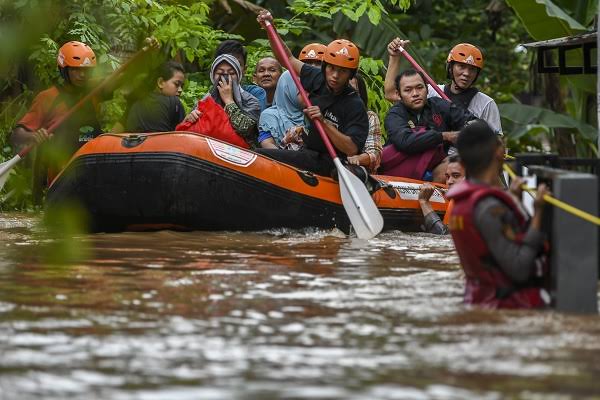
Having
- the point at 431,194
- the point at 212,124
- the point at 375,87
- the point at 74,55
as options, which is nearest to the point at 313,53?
the point at 212,124

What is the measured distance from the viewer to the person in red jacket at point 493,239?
5770 millimetres

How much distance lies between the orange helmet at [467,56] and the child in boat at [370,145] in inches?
36.3

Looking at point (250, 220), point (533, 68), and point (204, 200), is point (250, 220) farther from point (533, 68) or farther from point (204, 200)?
point (533, 68)

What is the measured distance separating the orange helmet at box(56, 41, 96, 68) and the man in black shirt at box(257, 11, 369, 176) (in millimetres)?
1522

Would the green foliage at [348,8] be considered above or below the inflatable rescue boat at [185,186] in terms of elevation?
above

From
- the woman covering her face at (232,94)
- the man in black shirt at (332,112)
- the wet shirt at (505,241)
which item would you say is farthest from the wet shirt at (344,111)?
the wet shirt at (505,241)

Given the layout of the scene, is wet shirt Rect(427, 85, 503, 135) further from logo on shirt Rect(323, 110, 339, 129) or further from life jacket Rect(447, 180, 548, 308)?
life jacket Rect(447, 180, 548, 308)

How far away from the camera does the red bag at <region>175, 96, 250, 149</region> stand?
10.5 metres

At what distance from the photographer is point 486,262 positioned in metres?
5.86

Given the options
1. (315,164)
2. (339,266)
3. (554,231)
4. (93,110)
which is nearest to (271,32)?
(315,164)

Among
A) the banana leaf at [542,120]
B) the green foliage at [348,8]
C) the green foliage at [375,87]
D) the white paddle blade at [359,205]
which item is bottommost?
the white paddle blade at [359,205]

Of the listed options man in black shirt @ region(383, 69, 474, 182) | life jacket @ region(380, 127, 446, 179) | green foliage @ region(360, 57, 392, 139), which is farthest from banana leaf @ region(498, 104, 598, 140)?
man in black shirt @ region(383, 69, 474, 182)

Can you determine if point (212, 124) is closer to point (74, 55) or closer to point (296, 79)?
point (296, 79)

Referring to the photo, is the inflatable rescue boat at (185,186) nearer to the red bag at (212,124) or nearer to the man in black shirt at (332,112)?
the man in black shirt at (332,112)
